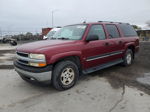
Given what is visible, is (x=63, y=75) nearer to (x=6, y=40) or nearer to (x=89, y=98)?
(x=89, y=98)

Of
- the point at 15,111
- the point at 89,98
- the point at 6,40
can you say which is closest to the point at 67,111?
the point at 89,98

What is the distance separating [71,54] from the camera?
3.86 m

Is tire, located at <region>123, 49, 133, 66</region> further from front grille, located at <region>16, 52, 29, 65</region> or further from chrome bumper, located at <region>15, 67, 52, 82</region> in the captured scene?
front grille, located at <region>16, 52, 29, 65</region>

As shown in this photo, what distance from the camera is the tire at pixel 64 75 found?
3682 millimetres

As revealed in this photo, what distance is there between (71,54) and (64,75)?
58 cm

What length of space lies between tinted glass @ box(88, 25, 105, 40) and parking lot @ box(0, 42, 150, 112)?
1.33m

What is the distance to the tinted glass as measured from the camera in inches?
181

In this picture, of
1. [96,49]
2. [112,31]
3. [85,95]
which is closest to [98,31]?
[96,49]

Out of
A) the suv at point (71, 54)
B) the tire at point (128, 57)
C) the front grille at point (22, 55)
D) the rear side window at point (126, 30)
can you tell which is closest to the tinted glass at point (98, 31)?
the suv at point (71, 54)

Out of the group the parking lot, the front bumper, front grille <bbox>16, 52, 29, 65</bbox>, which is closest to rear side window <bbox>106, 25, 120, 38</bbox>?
the parking lot

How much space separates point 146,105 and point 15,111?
106 inches

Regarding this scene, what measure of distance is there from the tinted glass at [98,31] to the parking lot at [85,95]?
1.33 m

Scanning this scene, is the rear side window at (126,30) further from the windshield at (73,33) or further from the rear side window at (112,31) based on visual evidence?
the windshield at (73,33)

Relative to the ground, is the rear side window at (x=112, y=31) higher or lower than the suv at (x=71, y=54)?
higher
